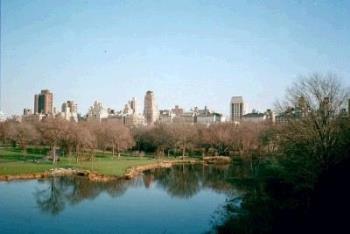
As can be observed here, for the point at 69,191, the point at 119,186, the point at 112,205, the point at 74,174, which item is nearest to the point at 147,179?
the point at 119,186

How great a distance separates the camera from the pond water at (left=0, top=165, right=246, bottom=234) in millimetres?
27750

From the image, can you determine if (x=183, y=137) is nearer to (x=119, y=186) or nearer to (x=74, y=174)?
(x=74, y=174)

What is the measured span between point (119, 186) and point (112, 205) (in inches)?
389

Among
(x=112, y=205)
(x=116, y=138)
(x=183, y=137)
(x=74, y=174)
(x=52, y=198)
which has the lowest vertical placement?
(x=112, y=205)

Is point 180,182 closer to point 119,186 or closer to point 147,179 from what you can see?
point 147,179

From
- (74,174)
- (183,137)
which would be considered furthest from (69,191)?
(183,137)

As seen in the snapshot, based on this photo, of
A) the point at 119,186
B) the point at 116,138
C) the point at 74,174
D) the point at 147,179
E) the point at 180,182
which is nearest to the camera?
the point at 119,186

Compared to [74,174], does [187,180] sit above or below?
below

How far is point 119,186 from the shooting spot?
4497 cm

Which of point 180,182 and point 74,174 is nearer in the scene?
point 74,174

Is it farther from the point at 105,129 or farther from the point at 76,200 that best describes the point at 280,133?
the point at 105,129

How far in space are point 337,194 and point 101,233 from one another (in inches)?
573

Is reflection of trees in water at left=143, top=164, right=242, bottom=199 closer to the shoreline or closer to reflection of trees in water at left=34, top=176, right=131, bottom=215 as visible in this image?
the shoreline

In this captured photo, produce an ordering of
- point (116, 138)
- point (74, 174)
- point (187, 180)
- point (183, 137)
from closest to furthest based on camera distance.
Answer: point (74, 174), point (187, 180), point (116, 138), point (183, 137)
